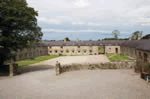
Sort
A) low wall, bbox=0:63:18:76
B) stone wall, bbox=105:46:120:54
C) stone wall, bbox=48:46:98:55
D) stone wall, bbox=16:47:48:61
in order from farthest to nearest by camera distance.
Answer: stone wall, bbox=48:46:98:55
stone wall, bbox=105:46:120:54
stone wall, bbox=16:47:48:61
low wall, bbox=0:63:18:76

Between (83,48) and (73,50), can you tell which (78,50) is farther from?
(83,48)

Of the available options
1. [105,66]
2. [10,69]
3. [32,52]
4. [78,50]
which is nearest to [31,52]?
[32,52]

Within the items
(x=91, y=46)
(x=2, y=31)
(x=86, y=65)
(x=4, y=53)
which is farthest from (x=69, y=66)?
(x=91, y=46)

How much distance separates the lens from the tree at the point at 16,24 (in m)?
16.2

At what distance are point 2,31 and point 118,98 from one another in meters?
14.7

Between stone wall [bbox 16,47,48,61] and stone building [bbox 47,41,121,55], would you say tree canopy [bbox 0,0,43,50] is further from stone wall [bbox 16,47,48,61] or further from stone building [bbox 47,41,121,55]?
stone building [bbox 47,41,121,55]

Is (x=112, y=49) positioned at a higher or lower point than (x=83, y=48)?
lower

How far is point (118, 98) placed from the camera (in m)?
8.53

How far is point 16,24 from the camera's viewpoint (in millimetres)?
17203

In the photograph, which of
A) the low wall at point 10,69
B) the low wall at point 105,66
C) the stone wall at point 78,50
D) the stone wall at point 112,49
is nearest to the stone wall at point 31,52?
the stone wall at point 78,50

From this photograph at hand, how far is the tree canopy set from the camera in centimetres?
1623

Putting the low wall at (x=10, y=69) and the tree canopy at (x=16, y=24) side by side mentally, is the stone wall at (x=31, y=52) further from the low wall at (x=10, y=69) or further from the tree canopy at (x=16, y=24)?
the tree canopy at (x=16, y=24)

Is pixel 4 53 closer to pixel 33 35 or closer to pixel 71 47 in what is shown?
pixel 33 35

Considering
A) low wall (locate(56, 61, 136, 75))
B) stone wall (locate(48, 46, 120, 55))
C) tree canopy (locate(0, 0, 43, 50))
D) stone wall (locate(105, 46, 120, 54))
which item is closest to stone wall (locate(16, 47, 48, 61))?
stone wall (locate(48, 46, 120, 55))
